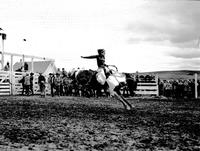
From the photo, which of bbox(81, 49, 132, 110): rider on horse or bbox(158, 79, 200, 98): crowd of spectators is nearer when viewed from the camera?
bbox(81, 49, 132, 110): rider on horse

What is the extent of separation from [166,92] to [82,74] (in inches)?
458

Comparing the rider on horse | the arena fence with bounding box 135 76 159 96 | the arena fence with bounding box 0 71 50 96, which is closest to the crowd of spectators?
the arena fence with bounding box 135 76 159 96

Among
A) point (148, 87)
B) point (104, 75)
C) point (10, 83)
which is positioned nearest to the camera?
point (104, 75)

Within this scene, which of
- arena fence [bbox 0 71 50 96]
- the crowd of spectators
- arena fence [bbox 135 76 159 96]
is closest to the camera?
the crowd of spectators

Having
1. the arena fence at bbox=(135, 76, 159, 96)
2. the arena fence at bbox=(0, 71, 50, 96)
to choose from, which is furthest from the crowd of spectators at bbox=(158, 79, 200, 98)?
the arena fence at bbox=(0, 71, 50, 96)

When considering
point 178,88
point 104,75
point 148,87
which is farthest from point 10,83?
point 104,75

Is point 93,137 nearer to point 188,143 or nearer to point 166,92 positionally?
point 188,143

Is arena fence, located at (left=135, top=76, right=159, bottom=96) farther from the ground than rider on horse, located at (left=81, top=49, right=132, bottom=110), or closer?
closer

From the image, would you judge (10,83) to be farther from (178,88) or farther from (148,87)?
(178,88)

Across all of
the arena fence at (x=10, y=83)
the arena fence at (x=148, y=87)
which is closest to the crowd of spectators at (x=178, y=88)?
Result: the arena fence at (x=148, y=87)

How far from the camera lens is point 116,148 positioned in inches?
213

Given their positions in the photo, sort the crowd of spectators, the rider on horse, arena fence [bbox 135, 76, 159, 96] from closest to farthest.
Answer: the rider on horse < the crowd of spectators < arena fence [bbox 135, 76, 159, 96]

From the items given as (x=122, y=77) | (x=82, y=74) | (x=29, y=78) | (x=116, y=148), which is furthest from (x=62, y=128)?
(x=29, y=78)

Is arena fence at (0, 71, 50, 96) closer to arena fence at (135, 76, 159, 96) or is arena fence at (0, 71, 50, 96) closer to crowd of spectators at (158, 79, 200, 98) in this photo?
arena fence at (135, 76, 159, 96)
